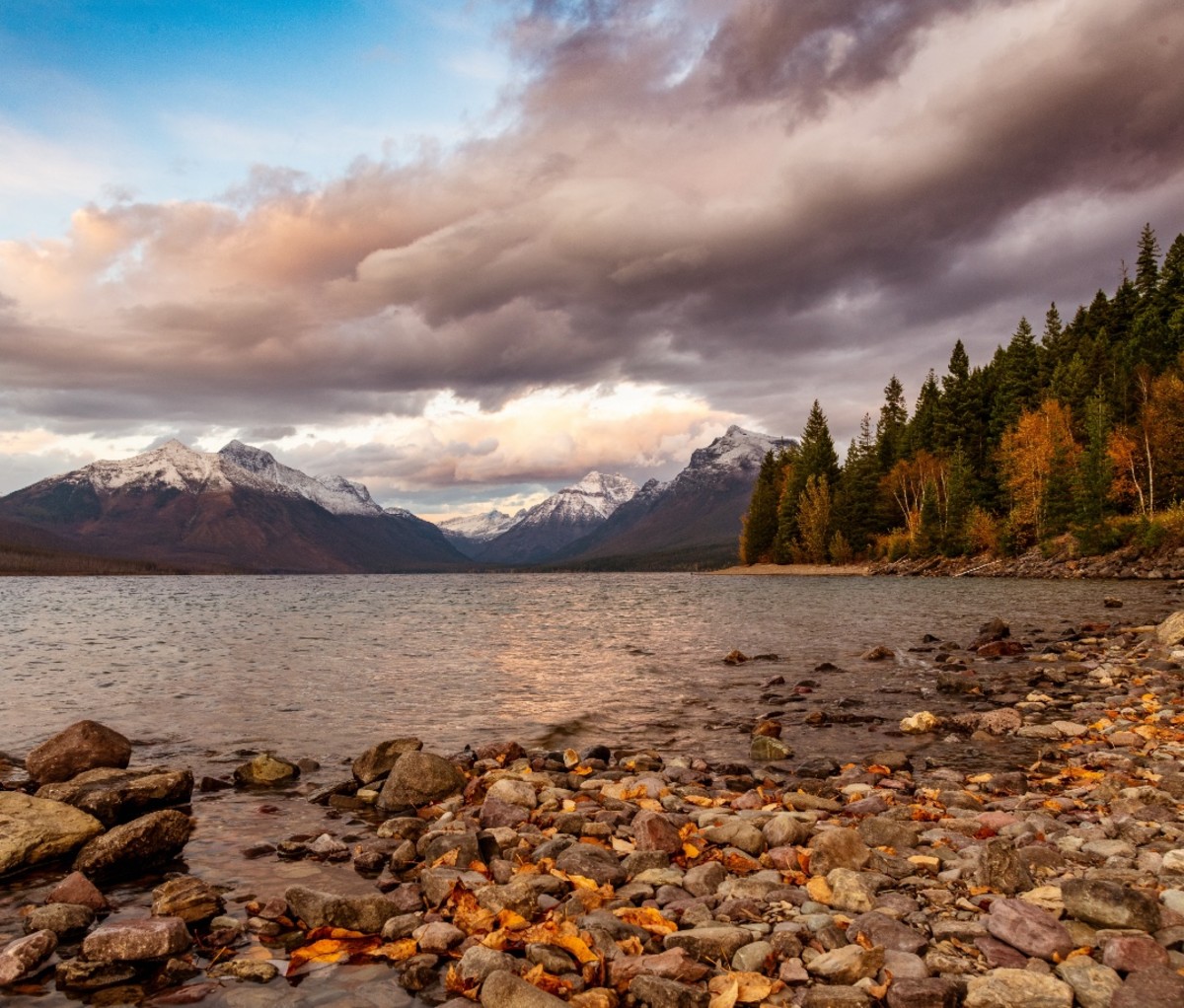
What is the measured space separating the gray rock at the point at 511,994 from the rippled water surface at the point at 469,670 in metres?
11.4

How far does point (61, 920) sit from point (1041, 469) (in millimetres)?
98298

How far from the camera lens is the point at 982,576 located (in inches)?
3509

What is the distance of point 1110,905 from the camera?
24.6ft

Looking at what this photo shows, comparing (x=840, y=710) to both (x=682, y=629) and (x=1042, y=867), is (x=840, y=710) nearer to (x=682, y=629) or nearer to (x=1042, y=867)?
(x=1042, y=867)

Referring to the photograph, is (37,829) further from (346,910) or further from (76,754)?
(346,910)

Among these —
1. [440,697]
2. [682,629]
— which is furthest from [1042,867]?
[682,629]

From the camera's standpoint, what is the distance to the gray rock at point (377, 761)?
51.9ft

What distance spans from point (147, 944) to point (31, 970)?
1.17 metres

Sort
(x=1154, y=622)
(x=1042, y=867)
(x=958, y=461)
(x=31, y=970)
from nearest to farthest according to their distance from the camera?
1. (x=31, y=970)
2. (x=1042, y=867)
3. (x=1154, y=622)
4. (x=958, y=461)

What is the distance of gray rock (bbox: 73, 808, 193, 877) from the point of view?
1101 centimetres

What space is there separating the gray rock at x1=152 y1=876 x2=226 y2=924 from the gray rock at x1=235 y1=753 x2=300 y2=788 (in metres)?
6.17

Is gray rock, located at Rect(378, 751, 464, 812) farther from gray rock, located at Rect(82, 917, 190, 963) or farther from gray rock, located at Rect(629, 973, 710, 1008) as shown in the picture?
gray rock, located at Rect(629, 973, 710, 1008)

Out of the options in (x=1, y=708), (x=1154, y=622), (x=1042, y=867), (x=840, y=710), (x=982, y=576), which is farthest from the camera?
(x=982, y=576)

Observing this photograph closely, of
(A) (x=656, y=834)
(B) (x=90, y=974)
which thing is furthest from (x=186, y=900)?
(A) (x=656, y=834)
